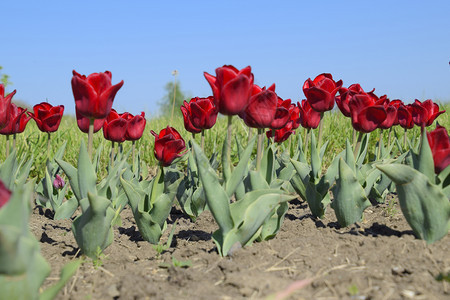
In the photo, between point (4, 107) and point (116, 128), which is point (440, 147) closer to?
point (116, 128)

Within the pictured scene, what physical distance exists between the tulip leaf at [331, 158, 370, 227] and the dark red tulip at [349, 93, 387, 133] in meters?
0.30

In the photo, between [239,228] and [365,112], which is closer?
[239,228]

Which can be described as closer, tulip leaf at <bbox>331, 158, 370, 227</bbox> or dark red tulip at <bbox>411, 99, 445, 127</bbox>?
tulip leaf at <bbox>331, 158, 370, 227</bbox>

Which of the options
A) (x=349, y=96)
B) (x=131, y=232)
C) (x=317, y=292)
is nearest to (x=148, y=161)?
(x=131, y=232)

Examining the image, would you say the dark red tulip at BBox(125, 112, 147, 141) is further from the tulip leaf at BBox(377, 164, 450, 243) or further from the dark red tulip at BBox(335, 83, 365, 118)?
the tulip leaf at BBox(377, 164, 450, 243)

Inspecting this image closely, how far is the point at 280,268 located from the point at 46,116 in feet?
6.69

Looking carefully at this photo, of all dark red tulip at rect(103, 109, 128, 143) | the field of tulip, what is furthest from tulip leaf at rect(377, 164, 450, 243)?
dark red tulip at rect(103, 109, 128, 143)

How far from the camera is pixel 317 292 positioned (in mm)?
1703

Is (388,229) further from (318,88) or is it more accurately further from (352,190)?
(318,88)

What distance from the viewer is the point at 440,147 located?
2.27m

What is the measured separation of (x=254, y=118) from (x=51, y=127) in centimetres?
168

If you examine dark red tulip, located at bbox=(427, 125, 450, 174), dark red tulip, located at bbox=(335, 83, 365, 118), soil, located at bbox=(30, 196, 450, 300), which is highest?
dark red tulip, located at bbox=(335, 83, 365, 118)

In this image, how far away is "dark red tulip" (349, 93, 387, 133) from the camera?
2.62 m

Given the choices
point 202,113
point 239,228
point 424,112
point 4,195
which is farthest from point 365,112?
point 4,195
